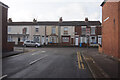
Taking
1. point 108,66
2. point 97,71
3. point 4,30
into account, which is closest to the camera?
point 97,71

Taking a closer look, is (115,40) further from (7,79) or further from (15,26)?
(15,26)

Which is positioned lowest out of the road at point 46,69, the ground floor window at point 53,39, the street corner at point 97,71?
the road at point 46,69

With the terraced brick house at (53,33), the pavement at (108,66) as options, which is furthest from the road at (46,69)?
the terraced brick house at (53,33)

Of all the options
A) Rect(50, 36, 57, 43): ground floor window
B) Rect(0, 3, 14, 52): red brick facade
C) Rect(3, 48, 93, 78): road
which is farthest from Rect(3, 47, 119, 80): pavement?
Rect(50, 36, 57, 43): ground floor window

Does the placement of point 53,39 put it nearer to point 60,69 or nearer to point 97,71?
point 60,69

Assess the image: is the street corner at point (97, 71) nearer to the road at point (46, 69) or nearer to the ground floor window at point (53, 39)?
the road at point (46, 69)

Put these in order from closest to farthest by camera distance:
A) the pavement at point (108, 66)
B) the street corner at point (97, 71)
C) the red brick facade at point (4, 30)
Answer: the street corner at point (97, 71) → the pavement at point (108, 66) → the red brick facade at point (4, 30)

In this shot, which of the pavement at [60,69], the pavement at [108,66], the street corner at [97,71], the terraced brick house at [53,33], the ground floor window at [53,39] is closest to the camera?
the street corner at [97,71]

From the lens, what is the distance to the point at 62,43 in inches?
1563

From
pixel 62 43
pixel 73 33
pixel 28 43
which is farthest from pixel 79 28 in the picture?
pixel 28 43

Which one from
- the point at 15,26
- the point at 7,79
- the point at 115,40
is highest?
the point at 15,26

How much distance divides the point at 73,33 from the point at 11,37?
2037cm

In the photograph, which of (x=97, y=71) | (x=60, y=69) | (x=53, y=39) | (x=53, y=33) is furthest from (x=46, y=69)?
(x=53, y=33)

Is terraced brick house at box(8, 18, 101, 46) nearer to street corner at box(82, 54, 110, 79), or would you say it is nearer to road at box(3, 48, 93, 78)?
road at box(3, 48, 93, 78)
